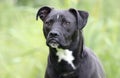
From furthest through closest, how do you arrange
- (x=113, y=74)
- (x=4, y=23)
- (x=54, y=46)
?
(x=4, y=23) < (x=113, y=74) < (x=54, y=46)

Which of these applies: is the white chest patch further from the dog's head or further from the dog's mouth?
the dog's mouth

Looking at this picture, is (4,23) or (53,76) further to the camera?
(4,23)

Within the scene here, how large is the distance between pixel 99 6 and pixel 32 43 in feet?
4.69

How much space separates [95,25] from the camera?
11.8 meters

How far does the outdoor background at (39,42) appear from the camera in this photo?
11547 mm

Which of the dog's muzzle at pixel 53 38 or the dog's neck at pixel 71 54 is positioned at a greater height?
the dog's muzzle at pixel 53 38

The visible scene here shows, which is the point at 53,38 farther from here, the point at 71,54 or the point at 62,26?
the point at 71,54

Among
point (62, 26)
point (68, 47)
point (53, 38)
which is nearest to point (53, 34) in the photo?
point (53, 38)

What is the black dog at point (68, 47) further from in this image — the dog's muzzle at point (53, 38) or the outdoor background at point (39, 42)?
the outdoor background at point (39, 42)

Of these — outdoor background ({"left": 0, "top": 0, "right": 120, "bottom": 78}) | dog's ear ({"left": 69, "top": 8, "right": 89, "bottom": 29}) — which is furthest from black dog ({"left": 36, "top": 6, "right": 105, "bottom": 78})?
outdoor background ({"left": 0, "top": 0, "right": 120, "bottom": 78})

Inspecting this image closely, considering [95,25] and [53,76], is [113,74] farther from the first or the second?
[53,76]

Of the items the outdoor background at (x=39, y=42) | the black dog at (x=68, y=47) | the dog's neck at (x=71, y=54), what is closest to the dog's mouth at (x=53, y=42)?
the black dog at (x=68, y=47)

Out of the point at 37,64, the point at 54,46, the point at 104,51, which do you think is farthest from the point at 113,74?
the point at 54,46

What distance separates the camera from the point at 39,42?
11820mm
